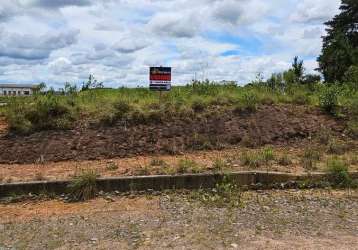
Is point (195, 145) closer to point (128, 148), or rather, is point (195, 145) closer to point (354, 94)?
point (128, 148)

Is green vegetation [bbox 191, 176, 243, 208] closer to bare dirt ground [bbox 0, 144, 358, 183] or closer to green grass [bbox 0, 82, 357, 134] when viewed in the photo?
bare dirt ground [bbox 0, 144, 358, 183]

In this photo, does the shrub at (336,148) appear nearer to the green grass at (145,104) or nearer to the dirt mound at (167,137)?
the dirt mound at (167,137)

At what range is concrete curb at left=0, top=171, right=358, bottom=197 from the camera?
769cm

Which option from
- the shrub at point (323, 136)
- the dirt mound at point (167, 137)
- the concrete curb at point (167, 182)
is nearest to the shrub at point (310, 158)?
the concrete curb at point (167, 182)

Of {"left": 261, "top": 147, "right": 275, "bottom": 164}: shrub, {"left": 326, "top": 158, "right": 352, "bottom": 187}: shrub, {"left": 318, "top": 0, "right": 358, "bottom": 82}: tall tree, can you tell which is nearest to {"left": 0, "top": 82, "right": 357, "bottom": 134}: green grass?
{"left": 261, "top": 147, "right": 275, "bottom": 164}: shrub

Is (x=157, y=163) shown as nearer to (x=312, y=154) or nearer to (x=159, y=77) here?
(x=312, y=154)

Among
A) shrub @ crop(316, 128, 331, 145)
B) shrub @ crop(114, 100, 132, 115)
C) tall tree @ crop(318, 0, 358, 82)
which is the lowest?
shrub @ crop(316, 128, 331, 145)

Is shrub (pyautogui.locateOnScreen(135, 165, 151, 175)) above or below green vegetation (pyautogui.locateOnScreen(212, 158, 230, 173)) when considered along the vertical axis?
below

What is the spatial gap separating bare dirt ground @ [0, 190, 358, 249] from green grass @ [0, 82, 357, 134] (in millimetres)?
3373

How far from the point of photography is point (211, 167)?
848cm

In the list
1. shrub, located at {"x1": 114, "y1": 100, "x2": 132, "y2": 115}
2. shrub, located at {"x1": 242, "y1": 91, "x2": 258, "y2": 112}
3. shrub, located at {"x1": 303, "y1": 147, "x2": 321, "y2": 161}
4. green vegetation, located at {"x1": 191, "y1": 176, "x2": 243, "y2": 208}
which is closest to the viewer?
green vegetation, located at {"x1": 191, "y1": 176, "x2": 243, "y2": 208}

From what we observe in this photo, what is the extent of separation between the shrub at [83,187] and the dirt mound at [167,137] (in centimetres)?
173

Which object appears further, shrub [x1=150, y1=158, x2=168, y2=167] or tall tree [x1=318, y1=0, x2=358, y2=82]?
tall tree [x1=318, y1=0, x2=358, y2=82]

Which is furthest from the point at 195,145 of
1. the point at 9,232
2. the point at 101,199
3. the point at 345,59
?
the point at 345,59
